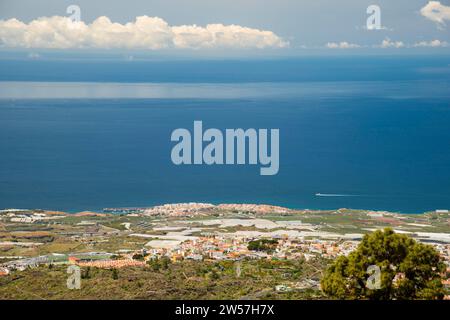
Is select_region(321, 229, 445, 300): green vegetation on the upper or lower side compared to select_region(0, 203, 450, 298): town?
upper

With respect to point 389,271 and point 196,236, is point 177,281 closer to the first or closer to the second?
point 389,271

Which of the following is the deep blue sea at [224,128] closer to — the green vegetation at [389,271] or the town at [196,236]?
the town at [196,236]

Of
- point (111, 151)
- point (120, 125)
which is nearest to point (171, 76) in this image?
point (120, 125)

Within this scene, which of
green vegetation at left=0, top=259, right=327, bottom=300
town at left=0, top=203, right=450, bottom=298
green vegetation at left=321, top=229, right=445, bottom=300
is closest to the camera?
green vegetation at left=321, top=229, right=445, bottom=300

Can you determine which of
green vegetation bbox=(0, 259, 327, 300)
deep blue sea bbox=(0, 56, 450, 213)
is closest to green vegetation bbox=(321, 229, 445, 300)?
green vegetation bbox=(0, 259, 327, 300)

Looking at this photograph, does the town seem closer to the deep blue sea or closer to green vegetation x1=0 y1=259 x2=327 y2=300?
green vegetation x1=0 y1=259 x2=327 y2=300

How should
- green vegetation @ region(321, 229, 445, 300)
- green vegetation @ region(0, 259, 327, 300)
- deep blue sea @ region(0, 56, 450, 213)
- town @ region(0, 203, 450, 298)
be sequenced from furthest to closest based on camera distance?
deep blue sea @ region(0, 56, 450, 213)
town @ region(0, 203, 450, 298)
green vegetation @ region(0, 259, 327, 300)
green vegetation @ region(321, 229, 445, 300)

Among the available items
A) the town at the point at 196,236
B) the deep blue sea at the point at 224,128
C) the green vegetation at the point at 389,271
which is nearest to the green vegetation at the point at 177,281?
the town at the point at 196,236
